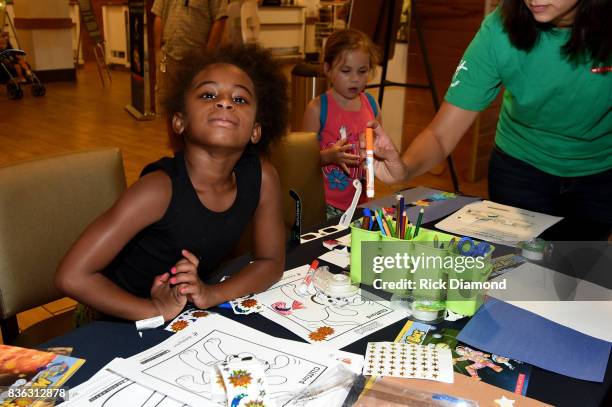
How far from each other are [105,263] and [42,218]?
0.40 m

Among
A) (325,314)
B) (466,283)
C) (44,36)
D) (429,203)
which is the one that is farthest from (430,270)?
(44,36)

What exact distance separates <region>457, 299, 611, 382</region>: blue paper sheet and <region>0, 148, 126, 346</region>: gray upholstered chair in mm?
991

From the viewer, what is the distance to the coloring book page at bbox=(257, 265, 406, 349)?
99 centimetres

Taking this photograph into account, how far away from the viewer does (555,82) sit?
1511 millimetres

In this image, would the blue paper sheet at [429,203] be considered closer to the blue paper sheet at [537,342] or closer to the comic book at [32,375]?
the blue paper sheet at [537,342]

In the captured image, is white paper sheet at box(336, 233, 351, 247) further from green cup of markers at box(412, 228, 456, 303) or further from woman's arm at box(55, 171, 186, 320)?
woman's arm at box(55, 171, 186, 320)

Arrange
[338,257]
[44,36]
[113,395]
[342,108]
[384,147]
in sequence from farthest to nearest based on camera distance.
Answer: [44,36] < [342,108] < [384,147] < [338,257] < [113,395]

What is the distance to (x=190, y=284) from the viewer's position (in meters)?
1.06

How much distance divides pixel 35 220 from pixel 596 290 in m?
1.25

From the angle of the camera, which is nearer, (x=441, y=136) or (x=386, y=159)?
(x=386, y=159)

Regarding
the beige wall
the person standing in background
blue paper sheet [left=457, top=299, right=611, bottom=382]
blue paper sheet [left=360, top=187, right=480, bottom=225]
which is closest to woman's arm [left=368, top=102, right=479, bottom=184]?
blue paper sheet [left=360, top=187, right=480, bottom=225]

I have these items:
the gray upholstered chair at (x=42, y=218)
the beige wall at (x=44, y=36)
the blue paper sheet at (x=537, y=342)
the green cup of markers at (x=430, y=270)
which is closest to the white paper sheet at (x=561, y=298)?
the blue paper sheet at (x=537, y=342)

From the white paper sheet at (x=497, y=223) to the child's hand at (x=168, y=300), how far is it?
0.75m

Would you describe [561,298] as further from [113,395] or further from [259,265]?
[113,395]
